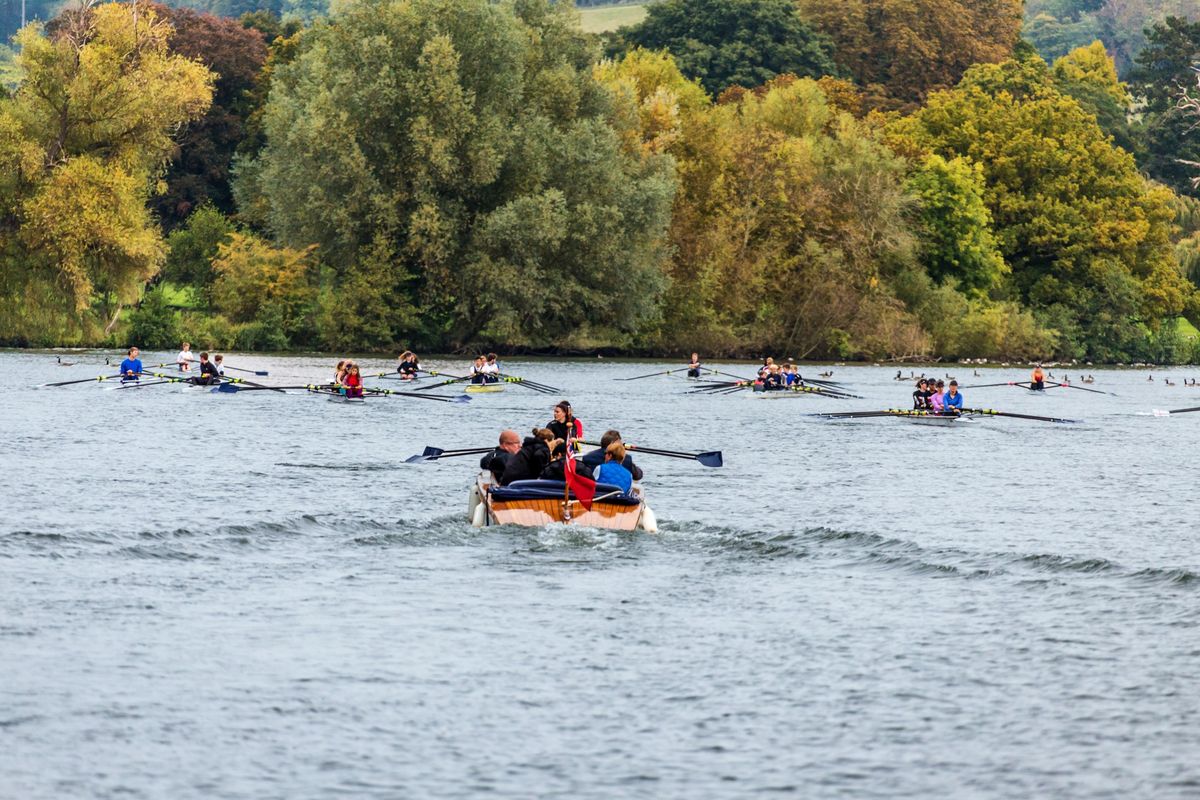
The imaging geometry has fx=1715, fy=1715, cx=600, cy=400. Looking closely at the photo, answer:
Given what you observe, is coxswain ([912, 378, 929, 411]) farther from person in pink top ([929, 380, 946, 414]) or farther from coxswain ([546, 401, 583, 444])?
coxswain ([546, 401, 583, 444])

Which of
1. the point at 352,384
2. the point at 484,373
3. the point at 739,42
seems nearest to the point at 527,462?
the point at 352,384

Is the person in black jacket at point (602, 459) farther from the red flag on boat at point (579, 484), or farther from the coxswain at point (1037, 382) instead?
the coxswain at point (1037, 382)

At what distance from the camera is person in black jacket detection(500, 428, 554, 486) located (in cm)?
2408

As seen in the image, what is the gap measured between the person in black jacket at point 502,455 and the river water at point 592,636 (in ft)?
3.87

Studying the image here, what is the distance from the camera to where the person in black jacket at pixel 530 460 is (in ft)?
79.0

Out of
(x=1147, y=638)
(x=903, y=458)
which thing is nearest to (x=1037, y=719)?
(x=1147, y=638)

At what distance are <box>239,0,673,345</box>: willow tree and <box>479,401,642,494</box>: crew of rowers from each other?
4901cm

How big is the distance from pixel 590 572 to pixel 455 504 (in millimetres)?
6774

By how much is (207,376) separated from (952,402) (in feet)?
72.5

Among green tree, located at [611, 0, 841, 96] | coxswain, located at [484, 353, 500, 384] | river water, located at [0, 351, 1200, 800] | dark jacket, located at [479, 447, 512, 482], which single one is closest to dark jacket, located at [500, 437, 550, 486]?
dark jacket, located at [479, 447, 512, 482]

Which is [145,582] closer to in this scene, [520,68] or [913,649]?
[913,649]

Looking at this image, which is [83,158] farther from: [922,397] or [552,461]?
[552,461]

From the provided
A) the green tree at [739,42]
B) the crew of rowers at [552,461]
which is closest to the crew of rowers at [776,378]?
the crew of rowers at [552,461]

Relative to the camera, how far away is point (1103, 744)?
47.5ft
